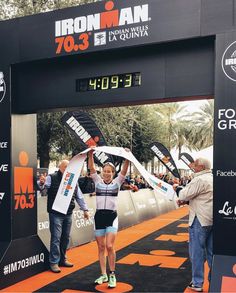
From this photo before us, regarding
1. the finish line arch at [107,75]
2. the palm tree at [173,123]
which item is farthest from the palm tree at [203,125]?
the finish line arch at [107,75]

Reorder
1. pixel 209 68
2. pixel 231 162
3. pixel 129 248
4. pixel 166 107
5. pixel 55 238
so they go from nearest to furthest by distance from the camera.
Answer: pixel 231 162 → pixel 209 68 → pixel 55 238 → pixel 129 248 → pixel 166 107

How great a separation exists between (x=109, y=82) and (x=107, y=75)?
10 cm

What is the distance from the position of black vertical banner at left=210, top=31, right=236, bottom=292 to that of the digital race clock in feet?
3.86

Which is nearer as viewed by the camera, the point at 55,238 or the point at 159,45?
the point at 159,45

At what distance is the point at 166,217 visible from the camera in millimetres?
13688

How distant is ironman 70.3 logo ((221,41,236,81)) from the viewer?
174 inches

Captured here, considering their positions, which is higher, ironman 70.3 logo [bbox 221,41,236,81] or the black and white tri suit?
ironman 70.3 logo [bbox 221,41,236,81]

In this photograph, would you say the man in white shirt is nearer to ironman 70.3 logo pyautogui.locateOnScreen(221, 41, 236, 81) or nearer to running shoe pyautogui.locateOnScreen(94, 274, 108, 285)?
running shoe pyautogui.locateOnScreen(94, 274, 108, 285)

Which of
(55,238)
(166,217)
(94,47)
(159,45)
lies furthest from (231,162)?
(166,217)

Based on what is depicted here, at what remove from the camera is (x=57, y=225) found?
20.7ft

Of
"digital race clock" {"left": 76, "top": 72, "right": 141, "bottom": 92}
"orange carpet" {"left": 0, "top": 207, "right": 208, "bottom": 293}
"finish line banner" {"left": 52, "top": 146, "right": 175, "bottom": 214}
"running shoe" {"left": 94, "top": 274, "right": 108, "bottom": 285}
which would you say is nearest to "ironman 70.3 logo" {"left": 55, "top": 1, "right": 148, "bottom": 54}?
"digital race clock" {"left": 76, "top": 72, "right": 141, "bottom": 92}

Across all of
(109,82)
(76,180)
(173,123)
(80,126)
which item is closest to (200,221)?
(76,180)

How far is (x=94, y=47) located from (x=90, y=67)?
0.33 m

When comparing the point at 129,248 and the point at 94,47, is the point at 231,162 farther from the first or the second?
the point at 129,248
